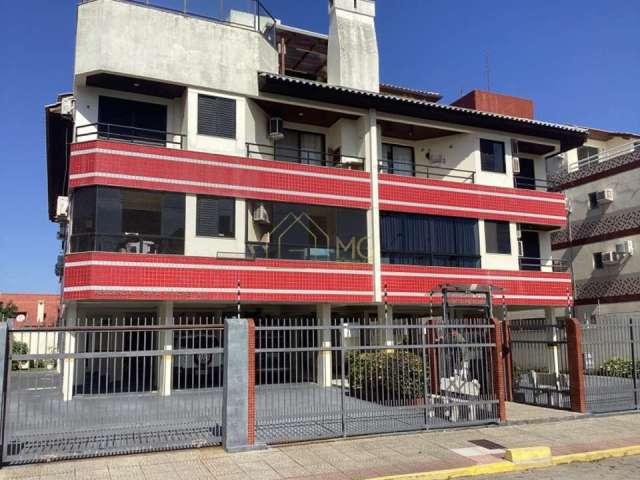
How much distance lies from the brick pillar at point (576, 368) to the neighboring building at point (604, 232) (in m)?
13.0

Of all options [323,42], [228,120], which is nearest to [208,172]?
[228,120]

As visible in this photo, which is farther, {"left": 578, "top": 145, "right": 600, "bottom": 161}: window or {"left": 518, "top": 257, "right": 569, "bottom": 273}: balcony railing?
{"left": 578, "top": 145, "right": 600, "bottom": 161}: window

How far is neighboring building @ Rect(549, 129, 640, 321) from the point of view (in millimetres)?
25875

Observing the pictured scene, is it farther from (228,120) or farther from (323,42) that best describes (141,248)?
(323,42)

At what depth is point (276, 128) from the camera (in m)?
20.9

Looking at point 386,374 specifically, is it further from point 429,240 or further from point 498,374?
point 429,240

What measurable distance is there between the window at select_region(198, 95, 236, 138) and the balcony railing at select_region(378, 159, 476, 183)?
6469 mm

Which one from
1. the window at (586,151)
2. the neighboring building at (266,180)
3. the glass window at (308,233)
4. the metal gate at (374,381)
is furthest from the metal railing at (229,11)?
the window at (586,151)

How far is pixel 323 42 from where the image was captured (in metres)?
25.8

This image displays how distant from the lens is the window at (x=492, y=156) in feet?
77.9

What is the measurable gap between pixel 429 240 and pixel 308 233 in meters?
4.79

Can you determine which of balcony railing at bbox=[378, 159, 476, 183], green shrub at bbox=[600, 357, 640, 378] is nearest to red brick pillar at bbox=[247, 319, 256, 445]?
green shrub at bbox=[600, 357, 640, 378]

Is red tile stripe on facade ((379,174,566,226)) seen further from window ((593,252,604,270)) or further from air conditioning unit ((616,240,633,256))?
window ((593,252,604,270))

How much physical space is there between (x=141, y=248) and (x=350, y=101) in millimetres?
9055
